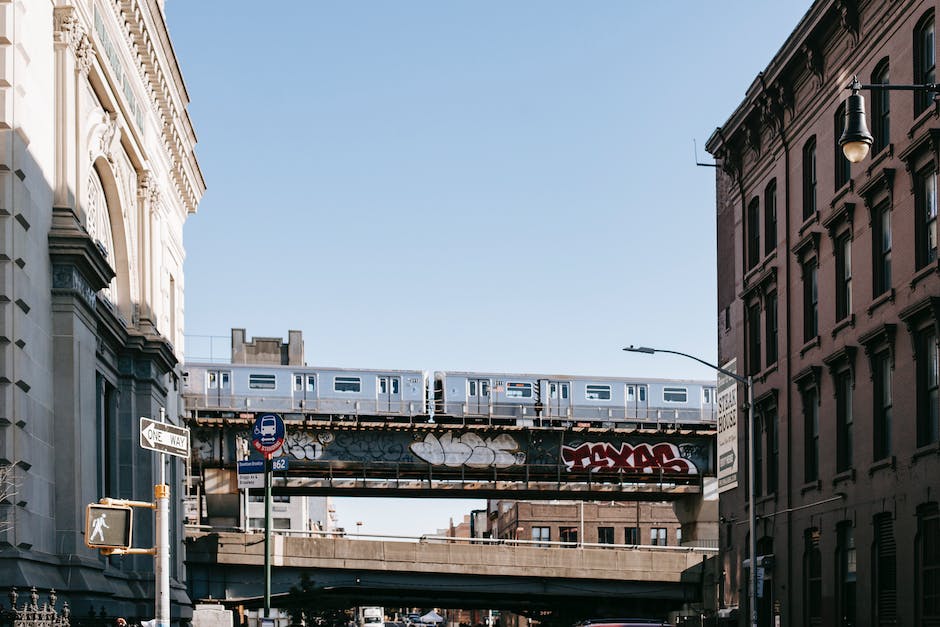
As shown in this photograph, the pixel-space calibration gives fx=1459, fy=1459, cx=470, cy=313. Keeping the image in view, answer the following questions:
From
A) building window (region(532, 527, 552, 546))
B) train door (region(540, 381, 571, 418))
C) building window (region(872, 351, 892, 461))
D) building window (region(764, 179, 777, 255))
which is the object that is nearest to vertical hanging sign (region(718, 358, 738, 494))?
building window (region(764, 179, 777, 255))

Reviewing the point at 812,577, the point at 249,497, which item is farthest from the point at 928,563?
the point at 249,497

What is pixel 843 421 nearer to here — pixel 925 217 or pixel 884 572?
pixel 884 572

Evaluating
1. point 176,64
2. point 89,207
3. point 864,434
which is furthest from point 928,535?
point 176,64

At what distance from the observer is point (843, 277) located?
3809cm

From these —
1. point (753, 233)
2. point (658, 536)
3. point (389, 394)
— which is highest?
point (753, 233)

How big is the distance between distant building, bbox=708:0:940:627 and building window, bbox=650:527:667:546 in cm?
8070

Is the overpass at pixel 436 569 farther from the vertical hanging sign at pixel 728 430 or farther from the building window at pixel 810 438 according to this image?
the building window at pixel 810 438

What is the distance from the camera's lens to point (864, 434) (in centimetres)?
3581

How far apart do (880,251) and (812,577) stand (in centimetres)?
1016

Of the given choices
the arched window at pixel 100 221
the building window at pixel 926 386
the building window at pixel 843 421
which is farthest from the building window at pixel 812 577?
the arched window at pixel 100 221

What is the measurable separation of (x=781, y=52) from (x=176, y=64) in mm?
19046

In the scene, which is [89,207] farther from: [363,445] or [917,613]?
[363,445]

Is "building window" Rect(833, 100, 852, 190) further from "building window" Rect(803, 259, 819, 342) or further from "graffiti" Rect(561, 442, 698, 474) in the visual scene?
"graffiti" Rect(561, 442, 698, 474)

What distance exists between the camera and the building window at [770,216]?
44.9m
